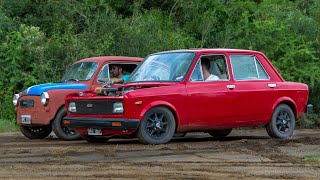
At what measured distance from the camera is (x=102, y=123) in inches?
523

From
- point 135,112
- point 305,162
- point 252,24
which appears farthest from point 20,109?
point 252,24

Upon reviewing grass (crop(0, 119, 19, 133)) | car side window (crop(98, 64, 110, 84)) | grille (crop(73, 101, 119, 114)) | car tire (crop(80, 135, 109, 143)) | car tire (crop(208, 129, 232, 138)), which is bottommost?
grass (crop(0, 119, 19, 133))

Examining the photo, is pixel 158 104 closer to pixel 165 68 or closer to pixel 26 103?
pixel 165 68

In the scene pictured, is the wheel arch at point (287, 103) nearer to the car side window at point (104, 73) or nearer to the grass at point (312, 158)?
the car side window at point (104, 73)

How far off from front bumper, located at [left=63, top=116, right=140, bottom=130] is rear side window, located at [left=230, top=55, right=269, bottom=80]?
99.9 inches

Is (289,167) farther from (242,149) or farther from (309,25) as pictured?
(309,25)

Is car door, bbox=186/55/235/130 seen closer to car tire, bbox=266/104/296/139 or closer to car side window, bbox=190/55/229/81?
car side window, bbox=190/55/229/81

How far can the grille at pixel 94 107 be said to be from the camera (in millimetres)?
13320

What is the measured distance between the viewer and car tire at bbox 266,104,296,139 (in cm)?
1509

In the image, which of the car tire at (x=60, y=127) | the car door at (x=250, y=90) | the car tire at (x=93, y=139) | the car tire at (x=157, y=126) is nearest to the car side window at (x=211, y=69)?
the car door at (x=250, y=90)

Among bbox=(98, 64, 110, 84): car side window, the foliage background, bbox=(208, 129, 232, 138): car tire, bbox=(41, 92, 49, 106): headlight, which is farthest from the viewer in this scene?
the foliage background

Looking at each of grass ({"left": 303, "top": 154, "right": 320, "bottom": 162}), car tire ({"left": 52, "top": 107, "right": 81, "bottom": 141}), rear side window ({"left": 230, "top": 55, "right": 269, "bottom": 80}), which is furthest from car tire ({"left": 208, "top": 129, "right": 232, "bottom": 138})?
grass ({"left": 303, "top": 154, "right": 320, "bottom": 162})

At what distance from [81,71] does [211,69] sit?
10.1ft

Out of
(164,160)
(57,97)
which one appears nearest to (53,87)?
(57,97)
